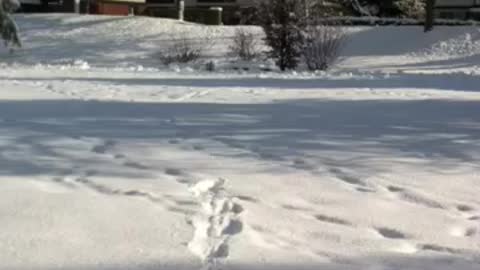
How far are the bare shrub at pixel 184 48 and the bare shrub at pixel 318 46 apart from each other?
5262 mm

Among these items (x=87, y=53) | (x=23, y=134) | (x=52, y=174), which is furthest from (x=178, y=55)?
(x=52, y=174)

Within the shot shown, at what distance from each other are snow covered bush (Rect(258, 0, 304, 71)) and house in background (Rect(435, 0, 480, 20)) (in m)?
26.2

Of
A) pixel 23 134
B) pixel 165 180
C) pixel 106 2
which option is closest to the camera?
pixel 165 180

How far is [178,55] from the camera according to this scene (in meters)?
29.2

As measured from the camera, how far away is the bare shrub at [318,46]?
2391 centimetres

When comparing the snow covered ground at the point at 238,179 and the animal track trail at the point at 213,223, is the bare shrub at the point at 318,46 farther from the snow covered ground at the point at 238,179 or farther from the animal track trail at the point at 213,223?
the animal track trail at the point at 213,223

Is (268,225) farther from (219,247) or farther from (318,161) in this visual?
(318,161)

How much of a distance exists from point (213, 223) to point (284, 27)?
18.3 m

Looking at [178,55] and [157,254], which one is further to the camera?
[178,55]

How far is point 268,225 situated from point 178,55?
Answer: 2388 cm

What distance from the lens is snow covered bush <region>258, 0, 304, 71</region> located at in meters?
23.5

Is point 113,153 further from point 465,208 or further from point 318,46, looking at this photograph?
point 318,46

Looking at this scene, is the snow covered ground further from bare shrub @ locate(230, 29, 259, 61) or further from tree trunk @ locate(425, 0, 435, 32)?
tree trunk @ locate(425, 0, 435, 32)

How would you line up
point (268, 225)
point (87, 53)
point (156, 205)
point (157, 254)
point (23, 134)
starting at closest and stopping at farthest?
point (157, 254) < point (268, 225) < point (156, 205) < point (23, 134) < point (87, 53)
